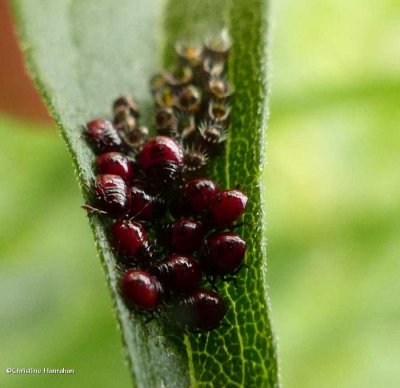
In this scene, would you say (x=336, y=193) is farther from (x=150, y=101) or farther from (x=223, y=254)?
(x=223, y=254)

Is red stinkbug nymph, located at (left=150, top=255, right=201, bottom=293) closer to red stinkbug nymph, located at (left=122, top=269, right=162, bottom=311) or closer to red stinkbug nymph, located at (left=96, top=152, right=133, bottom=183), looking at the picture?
red stinkbug nymph, located at (left=122, top=269, right=162, bottom=311)

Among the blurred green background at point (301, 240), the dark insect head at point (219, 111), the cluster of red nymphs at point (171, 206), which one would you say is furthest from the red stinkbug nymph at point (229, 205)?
the blurred green background at point (301, 240)

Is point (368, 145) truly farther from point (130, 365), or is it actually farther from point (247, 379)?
point (130, 365)

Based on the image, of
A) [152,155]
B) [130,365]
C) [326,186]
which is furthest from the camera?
[326,186]

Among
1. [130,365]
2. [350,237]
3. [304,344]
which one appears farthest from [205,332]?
[350,237]

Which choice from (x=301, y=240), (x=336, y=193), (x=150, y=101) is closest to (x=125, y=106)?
(x=150, y=101)
